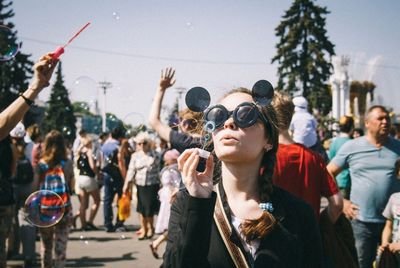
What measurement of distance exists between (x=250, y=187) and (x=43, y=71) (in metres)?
1.57

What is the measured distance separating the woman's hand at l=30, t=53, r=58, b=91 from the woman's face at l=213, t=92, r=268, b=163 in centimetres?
139

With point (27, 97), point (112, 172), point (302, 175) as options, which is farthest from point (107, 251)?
point (27, 97)

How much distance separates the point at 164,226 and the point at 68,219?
245cm

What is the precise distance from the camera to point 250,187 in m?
2.31

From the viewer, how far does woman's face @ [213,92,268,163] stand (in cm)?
214

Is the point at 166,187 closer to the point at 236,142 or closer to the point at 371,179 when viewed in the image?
the point at 371,179

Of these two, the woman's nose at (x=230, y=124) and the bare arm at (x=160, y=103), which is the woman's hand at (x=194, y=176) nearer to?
the woman's nose at (x=230, y=124)

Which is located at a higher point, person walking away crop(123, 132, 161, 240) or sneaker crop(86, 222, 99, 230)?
person walking away crop(123, 132, 161, 240)

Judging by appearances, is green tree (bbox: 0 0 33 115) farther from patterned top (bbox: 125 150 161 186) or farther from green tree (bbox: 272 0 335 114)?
patterned top (bbox: 125 150 161 186)

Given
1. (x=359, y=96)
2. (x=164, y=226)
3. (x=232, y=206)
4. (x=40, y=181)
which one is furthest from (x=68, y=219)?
(x=359, y=96)

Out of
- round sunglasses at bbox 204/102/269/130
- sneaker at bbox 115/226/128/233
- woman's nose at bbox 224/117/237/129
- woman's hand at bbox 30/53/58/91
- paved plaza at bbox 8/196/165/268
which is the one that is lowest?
sneaker at bbox 115/226/128/233

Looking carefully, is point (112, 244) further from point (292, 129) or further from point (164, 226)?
point (292, 129)

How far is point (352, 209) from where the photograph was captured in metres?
5.15

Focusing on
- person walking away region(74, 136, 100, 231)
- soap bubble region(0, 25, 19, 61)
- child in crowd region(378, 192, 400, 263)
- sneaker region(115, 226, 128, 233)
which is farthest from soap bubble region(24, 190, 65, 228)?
sneaker region(115, 226, 128, 233)
